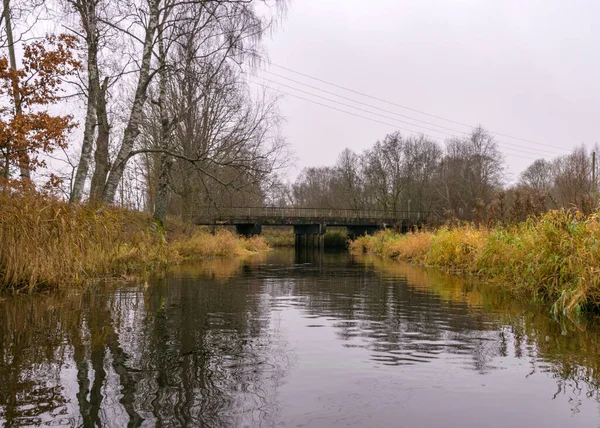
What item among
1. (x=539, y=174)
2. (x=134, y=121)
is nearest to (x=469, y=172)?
(x=539, y=174)

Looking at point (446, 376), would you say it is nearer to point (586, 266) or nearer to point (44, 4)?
point (586, 266)

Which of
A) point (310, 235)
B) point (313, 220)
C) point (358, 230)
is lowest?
point (310, 235)

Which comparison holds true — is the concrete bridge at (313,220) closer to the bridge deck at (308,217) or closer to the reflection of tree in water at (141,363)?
the bridge deck at (308,217)

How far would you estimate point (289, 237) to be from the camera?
59781 mm

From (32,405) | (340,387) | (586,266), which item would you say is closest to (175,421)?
(32,405)

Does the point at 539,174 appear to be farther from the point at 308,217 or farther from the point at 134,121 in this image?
the point at 134,121

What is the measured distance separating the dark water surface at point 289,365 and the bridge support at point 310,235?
41.2 metres

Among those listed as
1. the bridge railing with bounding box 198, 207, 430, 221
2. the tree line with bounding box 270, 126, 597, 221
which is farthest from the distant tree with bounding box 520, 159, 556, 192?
the bridge railing with bounding box 198, 207, 430, 221

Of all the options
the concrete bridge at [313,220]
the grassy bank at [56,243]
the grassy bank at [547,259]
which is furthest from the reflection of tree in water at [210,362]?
the concrete bridge at [313,220]

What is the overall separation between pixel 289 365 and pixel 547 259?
20.1ft

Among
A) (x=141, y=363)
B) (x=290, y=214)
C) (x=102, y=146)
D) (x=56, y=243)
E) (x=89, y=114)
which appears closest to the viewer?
(x=141, y=363)

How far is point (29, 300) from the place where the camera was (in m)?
7.12

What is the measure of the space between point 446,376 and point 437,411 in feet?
2.62

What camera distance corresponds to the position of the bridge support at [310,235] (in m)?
48.8
